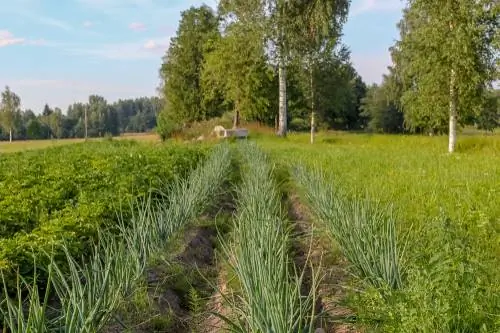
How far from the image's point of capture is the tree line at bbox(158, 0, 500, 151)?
55.4 feet

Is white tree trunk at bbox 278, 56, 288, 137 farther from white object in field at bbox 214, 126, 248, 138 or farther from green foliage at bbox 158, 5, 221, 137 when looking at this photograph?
green foliage at bbox 158, 5, 221, 137

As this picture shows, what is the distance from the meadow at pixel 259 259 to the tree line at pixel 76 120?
1872 inches

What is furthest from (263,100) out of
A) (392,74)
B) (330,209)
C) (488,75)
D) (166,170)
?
(330,209)

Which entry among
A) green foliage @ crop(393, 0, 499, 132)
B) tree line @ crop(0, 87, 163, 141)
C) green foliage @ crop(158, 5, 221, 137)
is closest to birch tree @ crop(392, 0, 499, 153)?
green foliage @ crop(393, 0, 499, 132)

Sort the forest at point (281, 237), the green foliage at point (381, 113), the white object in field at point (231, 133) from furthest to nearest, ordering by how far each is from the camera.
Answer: the green foliage at point (381, 113)
the white object in field at point (231, 133)
the forest at point (281, 237)

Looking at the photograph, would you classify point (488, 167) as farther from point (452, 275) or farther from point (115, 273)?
point (115, 273)

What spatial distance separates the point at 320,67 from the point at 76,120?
74637 millimetres

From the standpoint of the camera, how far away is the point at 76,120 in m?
93.0

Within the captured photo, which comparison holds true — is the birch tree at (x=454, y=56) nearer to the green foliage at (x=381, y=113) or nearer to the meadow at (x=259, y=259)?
the meadow at (x=259, y=259)

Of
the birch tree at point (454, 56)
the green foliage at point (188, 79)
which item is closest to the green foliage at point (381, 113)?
the green foliage at point (188, 79)

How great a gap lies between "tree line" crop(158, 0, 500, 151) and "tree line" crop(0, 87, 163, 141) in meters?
16.9

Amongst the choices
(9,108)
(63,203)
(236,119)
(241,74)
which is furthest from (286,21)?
(9,108)

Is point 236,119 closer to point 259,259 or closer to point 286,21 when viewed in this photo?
point 286,21

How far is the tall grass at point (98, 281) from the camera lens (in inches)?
88.9
